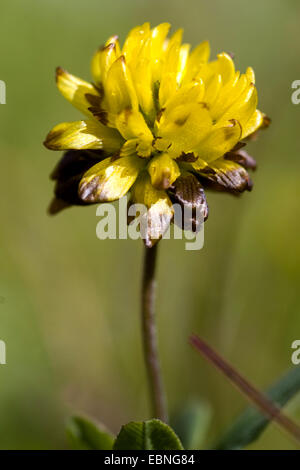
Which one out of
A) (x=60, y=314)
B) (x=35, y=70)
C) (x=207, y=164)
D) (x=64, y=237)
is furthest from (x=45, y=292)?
(x=207, y=164)

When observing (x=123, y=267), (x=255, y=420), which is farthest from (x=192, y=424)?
(x=123, y=267)

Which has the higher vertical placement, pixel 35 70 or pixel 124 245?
pixel 35 70

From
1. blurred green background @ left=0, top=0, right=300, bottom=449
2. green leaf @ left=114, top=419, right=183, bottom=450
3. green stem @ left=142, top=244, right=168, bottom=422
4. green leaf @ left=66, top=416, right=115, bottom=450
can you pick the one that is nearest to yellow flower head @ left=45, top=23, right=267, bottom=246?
green stem @ left=142, top=244, right=168, bottom=422

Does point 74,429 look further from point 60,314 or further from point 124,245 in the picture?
point 124,245

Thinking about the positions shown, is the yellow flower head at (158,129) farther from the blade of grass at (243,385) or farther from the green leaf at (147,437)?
the green leaf at (147,437)

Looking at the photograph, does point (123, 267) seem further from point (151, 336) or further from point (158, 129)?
point (158, 129)
